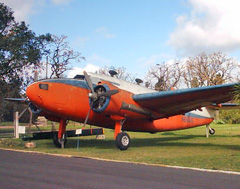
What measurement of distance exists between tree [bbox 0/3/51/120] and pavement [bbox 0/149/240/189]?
20.0 meters

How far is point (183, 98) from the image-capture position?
15.4 meters

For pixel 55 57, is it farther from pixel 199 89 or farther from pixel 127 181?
pixel 127 181

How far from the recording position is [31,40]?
3008 cm

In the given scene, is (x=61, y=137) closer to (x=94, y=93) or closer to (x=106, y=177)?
(x=94, y=93)

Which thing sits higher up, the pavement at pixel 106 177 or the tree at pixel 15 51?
the tree at pixel 15 51

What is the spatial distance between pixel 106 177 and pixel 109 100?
6.95 m

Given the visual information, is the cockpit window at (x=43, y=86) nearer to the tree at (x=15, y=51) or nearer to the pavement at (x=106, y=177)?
the pavement at (x=106, y=177)

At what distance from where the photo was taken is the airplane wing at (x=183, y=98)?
14.3 metres

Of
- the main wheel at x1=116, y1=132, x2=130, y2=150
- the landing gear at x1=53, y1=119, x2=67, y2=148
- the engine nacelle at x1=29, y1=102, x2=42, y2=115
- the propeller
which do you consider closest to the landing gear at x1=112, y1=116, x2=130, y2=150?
the main wheel at x1=116, y1=132, x2=130, y2=150

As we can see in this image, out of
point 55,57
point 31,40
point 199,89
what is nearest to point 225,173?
point 199,89

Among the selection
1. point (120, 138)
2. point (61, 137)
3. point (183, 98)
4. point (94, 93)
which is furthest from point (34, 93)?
point (183, 98)

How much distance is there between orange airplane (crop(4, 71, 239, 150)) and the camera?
563 inches

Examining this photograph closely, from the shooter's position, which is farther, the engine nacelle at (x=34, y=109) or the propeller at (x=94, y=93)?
the engine nacelle at (x=34, y=109)

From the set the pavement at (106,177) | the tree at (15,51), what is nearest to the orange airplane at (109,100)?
the pavement at (106,177)
